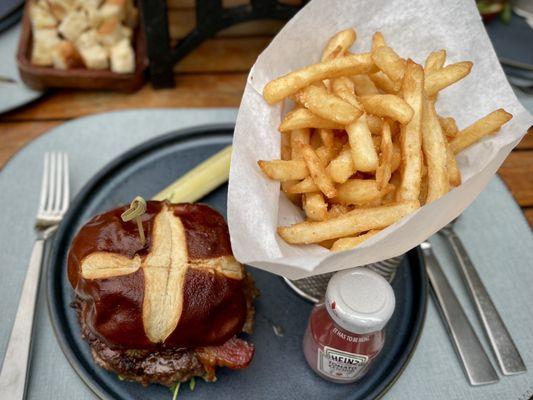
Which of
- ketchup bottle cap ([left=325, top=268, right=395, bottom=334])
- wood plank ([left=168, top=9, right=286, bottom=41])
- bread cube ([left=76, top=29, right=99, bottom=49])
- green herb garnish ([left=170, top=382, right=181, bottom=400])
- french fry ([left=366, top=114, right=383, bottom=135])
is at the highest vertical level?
french fry ([left=366, top=114, right=383, bottom=135])

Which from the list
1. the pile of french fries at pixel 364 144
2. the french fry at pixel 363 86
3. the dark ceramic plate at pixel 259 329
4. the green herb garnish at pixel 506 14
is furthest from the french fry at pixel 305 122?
the green herb garnish at pixel 506 14

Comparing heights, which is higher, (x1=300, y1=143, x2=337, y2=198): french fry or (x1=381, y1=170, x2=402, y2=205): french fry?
(x1=300, y1=143, x2=337, y2=198): french fry

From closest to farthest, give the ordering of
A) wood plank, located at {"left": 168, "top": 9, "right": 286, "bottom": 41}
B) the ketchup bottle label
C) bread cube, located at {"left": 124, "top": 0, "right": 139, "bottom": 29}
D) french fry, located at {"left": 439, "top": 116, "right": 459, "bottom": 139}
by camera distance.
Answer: the ketchup bottle label
french fry, located at {"left": 439, "top": 116, "right": 459, "bottom": 139}
bread cube, located at {"left": 124, "top": 0, "right": 139, "bottom": 29}
wood plank, located at {"left": 168, "top": 9, "right": 286, "bottom": 41}

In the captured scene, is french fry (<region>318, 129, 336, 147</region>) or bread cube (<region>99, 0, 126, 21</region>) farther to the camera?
bread cube (<region>99, 0, 126, 21</region>)

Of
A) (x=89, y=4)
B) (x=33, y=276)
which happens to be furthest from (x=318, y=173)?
(x=89, y=4)

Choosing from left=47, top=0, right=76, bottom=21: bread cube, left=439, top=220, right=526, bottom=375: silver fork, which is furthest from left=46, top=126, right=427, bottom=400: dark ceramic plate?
left=47, top=0, right=76, bottom=21: bread cube

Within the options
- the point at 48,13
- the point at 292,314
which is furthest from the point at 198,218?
the point at 48,13

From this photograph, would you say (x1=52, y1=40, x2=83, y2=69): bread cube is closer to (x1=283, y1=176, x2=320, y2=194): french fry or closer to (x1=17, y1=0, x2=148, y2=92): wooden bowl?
(x1=17, y1=0, x2=148, y2=92): wooden bowl

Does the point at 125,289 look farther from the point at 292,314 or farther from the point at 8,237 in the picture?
the point at 8,237

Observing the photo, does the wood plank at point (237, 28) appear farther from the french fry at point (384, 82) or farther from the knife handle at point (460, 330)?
the knife handle at point (460, 330)
